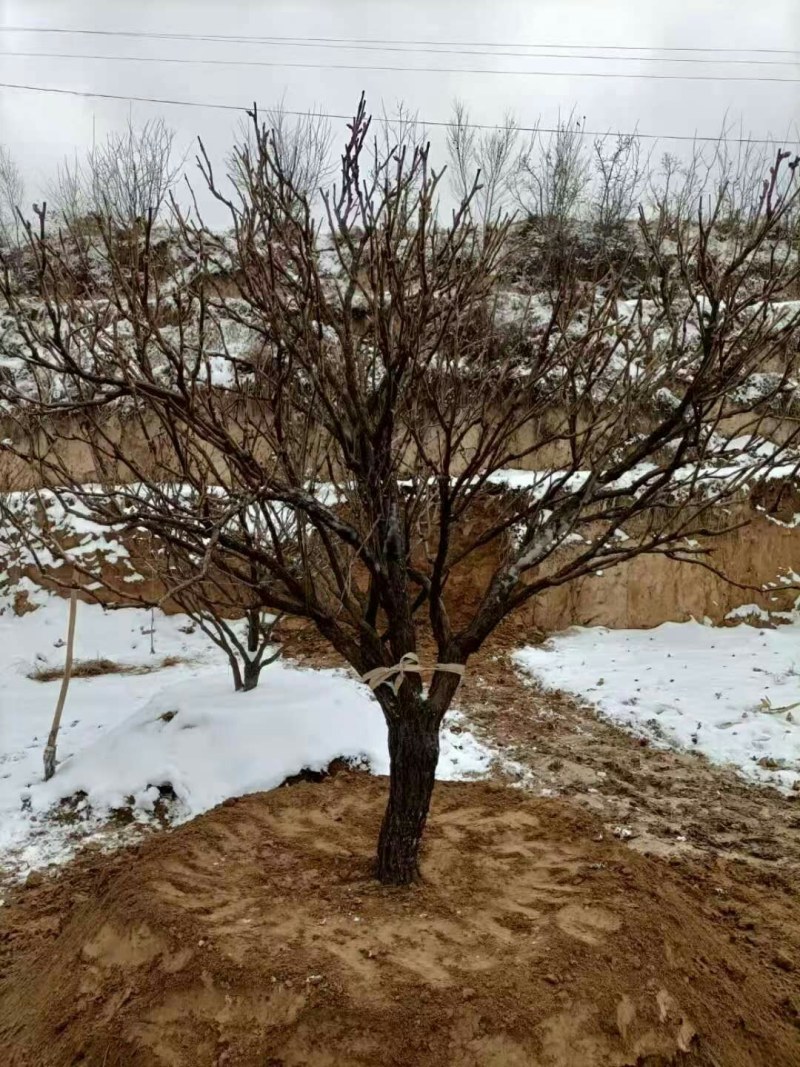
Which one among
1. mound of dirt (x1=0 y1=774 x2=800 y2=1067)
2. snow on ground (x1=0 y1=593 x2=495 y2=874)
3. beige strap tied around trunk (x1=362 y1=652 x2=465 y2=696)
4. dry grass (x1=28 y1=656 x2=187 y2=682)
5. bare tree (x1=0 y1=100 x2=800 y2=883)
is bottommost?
mound of dirt (x1=0 y1=774 x2=800 y2=1067)

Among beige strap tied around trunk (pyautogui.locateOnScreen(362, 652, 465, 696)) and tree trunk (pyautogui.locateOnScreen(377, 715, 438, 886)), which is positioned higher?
beige strap tied around trunk (pyautogui.locateOnScreen(362, 652, 465, 696))

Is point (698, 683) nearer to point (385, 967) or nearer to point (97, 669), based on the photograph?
point (385, 967)

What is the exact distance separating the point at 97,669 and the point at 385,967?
303 inches

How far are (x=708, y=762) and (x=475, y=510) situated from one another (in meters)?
5.41

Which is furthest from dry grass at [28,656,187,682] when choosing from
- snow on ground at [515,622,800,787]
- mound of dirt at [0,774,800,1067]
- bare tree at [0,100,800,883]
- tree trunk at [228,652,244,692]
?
bare tree at [0,100,800,883]

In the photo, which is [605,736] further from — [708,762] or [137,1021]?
[137,1021]

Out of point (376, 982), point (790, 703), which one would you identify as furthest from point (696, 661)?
point (376, 982)

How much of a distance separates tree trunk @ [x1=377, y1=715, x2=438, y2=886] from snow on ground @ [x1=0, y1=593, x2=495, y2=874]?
182 cm

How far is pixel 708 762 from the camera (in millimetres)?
5988

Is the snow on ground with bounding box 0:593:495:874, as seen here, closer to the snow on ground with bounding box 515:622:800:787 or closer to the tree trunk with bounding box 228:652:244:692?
the tree trunk with bounding box 228:652:244:692

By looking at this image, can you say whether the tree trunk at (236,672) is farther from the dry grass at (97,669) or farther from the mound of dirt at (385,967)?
the dry grass at (97,669)

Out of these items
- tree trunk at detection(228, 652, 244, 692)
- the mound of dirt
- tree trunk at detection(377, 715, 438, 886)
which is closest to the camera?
the mound of dirt

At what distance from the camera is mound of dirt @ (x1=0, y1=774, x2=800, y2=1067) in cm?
236

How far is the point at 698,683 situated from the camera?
7.92 meters
